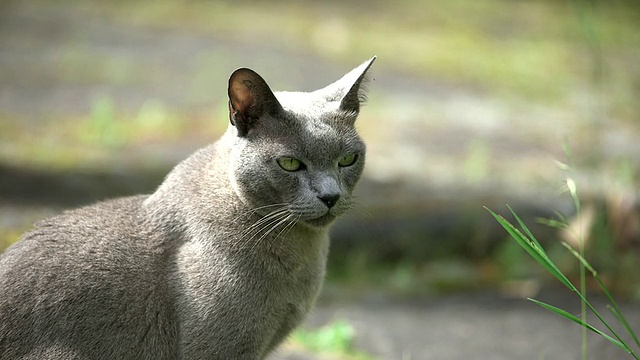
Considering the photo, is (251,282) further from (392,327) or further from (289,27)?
(289,27)

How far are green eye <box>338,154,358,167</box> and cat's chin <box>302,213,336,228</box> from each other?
0.61 feet

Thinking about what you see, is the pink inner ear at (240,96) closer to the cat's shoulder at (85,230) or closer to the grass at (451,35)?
the cat's shoulder at (85,230)

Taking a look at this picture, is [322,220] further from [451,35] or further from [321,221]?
[451,35]

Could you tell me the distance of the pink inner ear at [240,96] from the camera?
273 centimetres

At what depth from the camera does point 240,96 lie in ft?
9.07

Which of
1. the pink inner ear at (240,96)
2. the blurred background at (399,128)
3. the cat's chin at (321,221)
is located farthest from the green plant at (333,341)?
the pink inner ear at (240,96)

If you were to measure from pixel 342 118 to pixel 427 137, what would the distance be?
127 inches

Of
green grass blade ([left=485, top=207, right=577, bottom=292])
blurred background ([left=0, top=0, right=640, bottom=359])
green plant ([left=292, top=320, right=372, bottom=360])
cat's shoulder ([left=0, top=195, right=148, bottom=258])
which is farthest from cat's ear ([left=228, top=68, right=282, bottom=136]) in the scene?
green plant ([left=292, top=320, right=372, bottom=360])

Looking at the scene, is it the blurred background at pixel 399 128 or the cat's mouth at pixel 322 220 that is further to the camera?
the blurred background at pixel 399 128

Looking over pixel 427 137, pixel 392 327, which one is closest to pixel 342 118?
pixel 392 327

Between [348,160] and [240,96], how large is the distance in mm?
430

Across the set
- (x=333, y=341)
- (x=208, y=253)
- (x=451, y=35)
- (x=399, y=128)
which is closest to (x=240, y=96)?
(x=208, y=253)

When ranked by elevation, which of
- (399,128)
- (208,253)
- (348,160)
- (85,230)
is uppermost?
(348,160)

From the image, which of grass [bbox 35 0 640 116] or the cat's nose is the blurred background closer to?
grass [bbox 35 0 640 116]
